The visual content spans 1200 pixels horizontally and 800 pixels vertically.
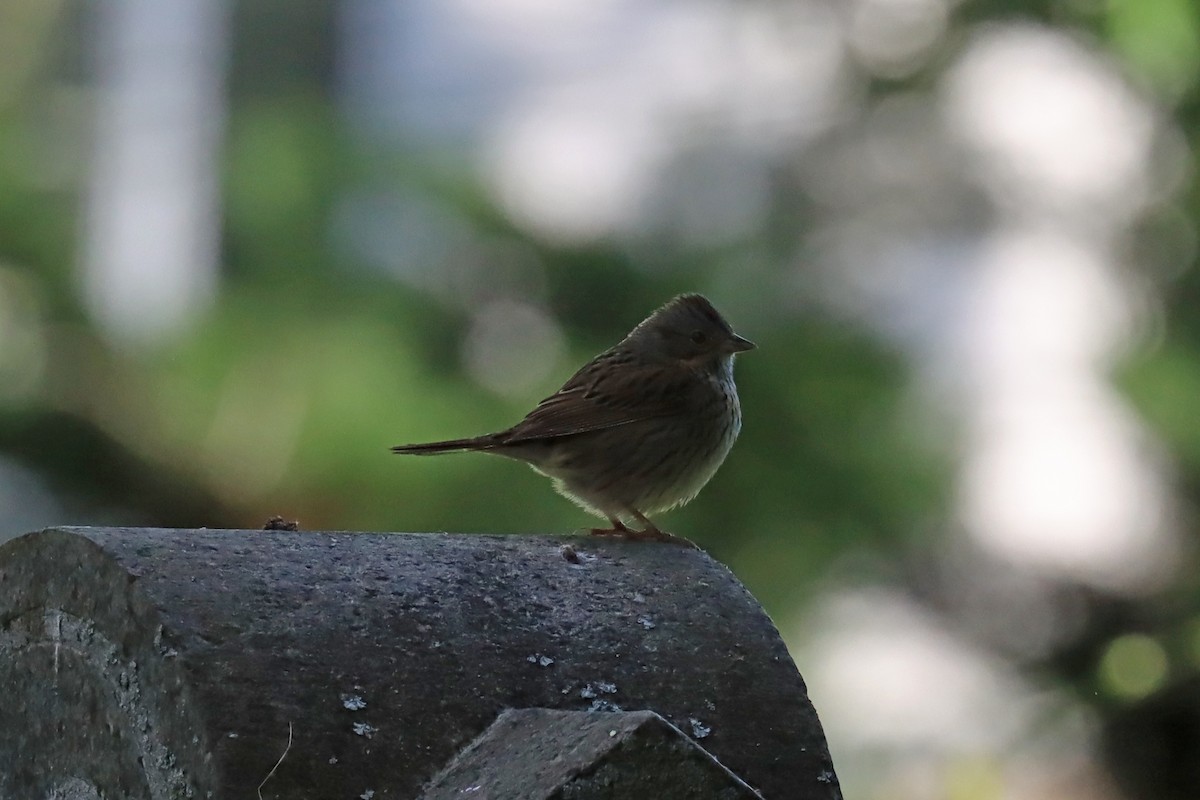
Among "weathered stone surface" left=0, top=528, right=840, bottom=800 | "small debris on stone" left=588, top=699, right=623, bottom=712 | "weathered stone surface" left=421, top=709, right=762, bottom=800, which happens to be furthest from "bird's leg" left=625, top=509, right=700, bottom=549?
"weathered stone surface" left=421, top=709, right=762, bottom=800

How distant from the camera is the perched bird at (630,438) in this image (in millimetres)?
4023

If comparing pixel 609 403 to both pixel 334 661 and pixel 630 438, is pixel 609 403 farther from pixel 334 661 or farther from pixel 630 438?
pixel 334 661

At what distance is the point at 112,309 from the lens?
5.40 m

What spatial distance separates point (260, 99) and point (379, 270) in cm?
161

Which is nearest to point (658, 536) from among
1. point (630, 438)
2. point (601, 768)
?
point (630, 438)

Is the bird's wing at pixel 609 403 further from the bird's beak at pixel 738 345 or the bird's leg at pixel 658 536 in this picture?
the bird's leg at pixel 658 536

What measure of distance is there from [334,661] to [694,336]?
2348mm

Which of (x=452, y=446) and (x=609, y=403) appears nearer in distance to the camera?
(x=452, y=446)

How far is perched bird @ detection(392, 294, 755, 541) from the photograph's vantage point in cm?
402

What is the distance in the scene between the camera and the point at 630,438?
13.2 ft

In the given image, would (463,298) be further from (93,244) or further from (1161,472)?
(1161,472)

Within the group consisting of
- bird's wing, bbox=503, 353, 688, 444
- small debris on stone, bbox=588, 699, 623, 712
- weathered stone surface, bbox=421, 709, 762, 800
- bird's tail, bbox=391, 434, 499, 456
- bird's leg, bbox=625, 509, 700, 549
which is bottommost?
bird's tail, bbox=391, 434, 499, 456

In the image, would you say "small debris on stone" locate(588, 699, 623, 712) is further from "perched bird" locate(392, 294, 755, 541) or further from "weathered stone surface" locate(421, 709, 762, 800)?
"perched bird" locate(392, 294, 755, 541)

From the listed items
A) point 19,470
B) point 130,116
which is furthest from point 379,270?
point 130,116
